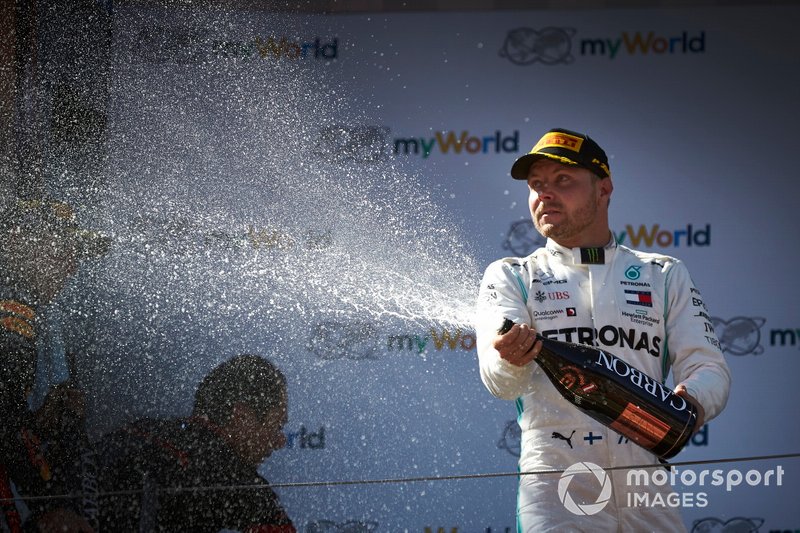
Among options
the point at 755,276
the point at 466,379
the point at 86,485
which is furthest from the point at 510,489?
the point at 86,485

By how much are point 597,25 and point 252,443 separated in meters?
2.19

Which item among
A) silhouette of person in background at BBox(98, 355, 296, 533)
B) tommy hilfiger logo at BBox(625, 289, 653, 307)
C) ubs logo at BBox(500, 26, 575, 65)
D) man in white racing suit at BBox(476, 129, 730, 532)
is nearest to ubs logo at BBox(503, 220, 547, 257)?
ubs logo at BBox(500, 26, 575, 65)

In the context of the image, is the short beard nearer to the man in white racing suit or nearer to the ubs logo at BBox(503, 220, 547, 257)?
the man in white racing suit

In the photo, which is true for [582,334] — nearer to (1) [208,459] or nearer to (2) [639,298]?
(2) [639,298]

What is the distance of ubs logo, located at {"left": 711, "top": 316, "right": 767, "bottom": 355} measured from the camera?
3771mm

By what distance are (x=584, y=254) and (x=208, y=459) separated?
4.90 ft

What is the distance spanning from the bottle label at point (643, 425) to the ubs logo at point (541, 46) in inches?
86.0

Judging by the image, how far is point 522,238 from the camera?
12.7 ft

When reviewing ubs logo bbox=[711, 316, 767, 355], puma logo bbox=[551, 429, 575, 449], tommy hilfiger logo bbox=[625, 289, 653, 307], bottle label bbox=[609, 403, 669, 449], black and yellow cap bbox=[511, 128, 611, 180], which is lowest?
puma logo bbox=[551, 429, 575, 449]

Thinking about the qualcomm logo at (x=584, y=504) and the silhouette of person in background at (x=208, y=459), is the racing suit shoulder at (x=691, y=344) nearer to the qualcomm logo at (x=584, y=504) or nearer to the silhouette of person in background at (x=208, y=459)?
the qualcomm logo at (x=584, y=504)

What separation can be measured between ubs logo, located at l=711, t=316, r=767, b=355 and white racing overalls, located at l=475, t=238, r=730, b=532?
1.41 meters

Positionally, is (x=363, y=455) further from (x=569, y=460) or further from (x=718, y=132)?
(x=718, y=132)

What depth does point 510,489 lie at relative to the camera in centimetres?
364

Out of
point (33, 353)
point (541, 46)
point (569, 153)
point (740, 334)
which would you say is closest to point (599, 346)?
point (569, 153)
